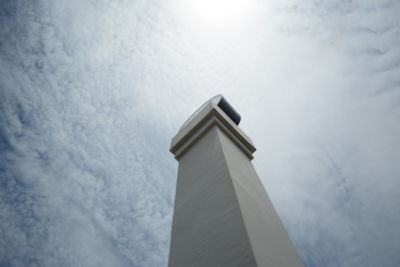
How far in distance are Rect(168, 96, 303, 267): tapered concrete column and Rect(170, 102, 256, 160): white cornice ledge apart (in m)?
0.51

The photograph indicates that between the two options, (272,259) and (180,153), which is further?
(180,153)

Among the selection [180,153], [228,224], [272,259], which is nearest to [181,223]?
[228,224]

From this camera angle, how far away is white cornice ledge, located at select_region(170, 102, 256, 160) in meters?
5.27

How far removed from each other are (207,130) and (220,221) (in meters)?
2.71

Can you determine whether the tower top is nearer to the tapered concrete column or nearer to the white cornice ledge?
the white cornice ledge

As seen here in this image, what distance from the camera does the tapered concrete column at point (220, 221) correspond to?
2.34 m

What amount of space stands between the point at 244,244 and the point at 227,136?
3.20 metres

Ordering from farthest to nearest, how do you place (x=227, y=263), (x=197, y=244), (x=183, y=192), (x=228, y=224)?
1. (x=183, y=192)
2. (x=197, y=244)
3. (x=228, y=224)
4. (x=227, y=263)

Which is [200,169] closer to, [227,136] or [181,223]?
[181,223]

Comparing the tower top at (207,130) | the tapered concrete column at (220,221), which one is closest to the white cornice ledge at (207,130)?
the tower top at (207,130)

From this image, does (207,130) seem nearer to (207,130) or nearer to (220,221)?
(207,130)

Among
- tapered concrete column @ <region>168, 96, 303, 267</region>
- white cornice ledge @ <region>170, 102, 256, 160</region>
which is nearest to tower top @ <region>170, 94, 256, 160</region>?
white cornice ledge @ <region>170, 102, 256, 160</region>

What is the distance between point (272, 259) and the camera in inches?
90.0

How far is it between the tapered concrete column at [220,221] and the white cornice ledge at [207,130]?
510 mm
